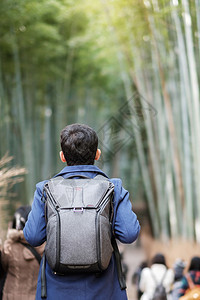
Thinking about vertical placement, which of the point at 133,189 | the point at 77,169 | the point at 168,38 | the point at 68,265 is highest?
the point at 168,38

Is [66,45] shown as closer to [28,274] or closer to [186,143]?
[186,143]

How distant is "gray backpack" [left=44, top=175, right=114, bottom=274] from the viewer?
1.05 meters

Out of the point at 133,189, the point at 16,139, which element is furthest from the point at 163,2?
the point at 133,189

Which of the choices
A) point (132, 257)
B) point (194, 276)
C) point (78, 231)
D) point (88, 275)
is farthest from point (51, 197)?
point (132, 257)

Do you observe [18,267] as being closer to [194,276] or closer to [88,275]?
[88,275]

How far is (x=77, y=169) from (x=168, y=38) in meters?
4.39

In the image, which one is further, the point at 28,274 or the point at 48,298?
the point at 28,274

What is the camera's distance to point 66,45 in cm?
788

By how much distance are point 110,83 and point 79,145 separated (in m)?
8.34

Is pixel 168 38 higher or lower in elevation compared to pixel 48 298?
higher

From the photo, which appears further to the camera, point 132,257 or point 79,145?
point 132,257

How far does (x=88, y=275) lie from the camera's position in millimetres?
1090

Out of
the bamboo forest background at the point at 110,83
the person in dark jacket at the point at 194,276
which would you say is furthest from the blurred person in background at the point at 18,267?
the bamboo forest background at the point at 110,83

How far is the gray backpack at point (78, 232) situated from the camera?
105cm
